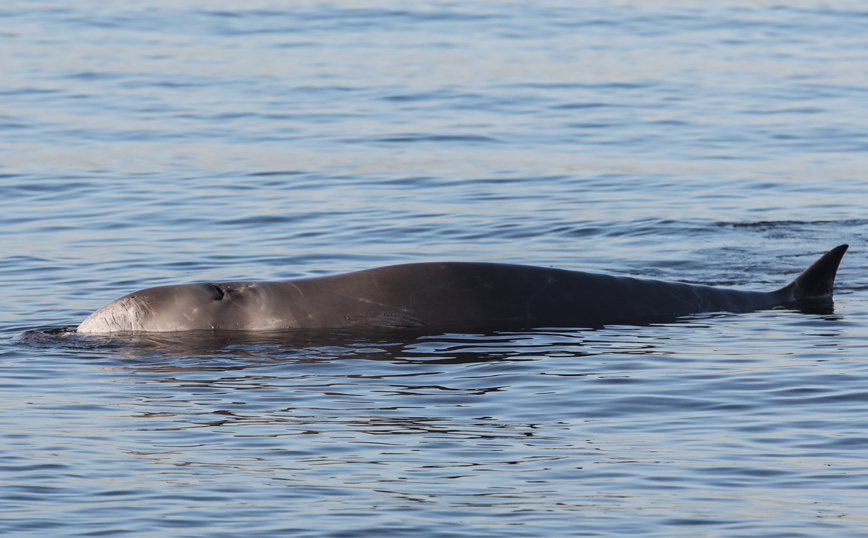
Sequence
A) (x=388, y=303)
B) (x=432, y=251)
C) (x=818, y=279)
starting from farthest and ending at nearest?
1. (x=432, y=251)
2. (x=818, y=279)
3. (x=388, y=303)

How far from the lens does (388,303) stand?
45.9ft

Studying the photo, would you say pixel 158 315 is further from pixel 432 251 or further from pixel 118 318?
pixel 432 251

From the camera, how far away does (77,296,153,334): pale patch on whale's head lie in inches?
551

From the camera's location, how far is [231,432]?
10.5 metres

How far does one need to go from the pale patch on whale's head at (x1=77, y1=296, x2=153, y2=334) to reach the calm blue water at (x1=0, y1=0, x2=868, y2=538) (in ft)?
0.82

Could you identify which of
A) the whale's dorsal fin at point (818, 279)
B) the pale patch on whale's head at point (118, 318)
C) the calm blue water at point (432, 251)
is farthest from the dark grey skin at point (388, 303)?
the whale's dorsal fin at point (818, 279)

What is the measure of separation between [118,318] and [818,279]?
713 cm

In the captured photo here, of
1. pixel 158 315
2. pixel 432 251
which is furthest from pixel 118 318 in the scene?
pixel 432 251

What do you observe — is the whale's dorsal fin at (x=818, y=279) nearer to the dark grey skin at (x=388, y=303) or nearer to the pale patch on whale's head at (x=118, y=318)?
the dark grey skin at (x=388, y=303)

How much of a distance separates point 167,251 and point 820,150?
11.8m

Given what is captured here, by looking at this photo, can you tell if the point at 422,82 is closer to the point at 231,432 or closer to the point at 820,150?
the point at 820,150

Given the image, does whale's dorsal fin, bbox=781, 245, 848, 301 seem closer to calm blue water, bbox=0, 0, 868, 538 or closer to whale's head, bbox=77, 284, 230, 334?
calm blue water, bbox=0, 0, 868, 538

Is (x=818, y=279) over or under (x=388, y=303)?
under

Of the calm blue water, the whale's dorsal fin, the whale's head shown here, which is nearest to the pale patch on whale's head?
the whale's head
